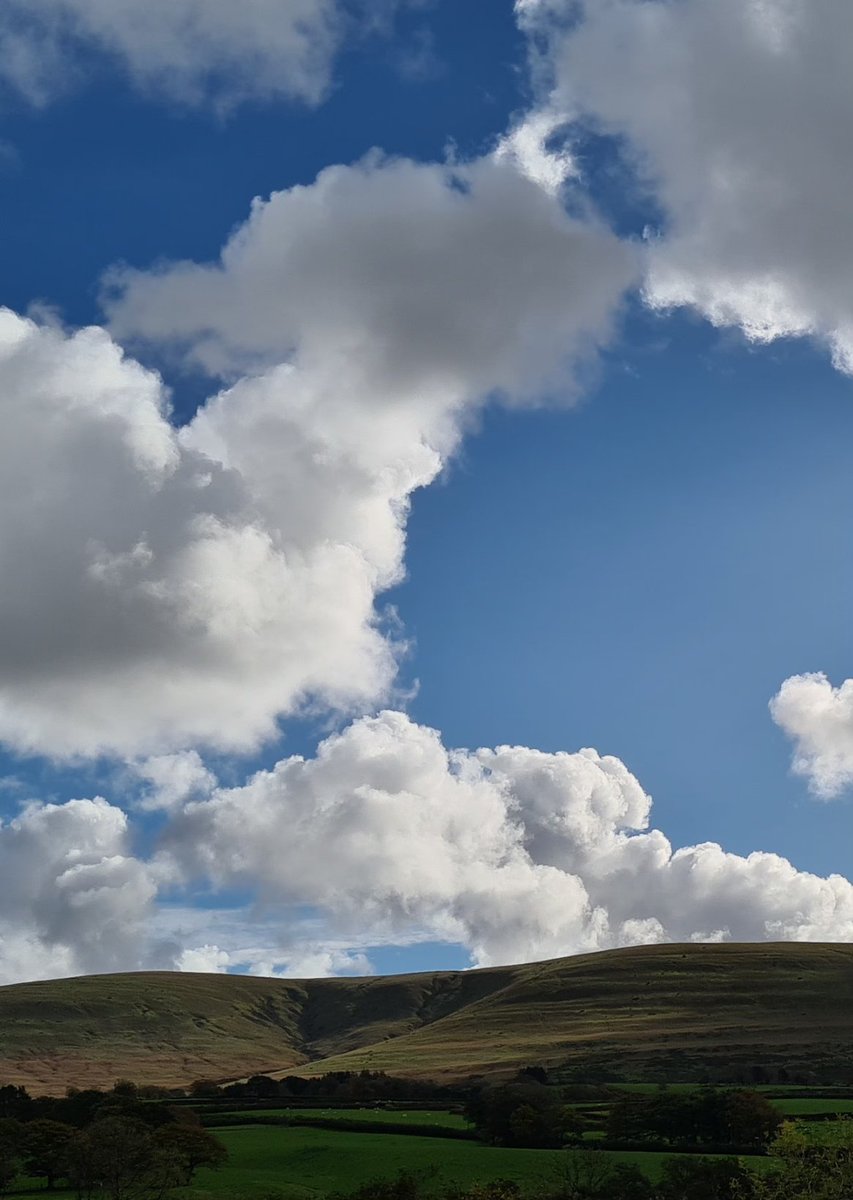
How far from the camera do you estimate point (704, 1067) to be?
604ft

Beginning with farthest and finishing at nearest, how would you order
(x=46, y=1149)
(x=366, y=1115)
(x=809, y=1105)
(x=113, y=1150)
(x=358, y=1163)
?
(x=366, y=1115)
(x=809, y=1105)
(x=358, y=1163)
(x=46, y=1149)
(x=113, y=1150)

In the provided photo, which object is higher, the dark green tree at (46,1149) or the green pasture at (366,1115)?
the dark green tree at (46,1149)

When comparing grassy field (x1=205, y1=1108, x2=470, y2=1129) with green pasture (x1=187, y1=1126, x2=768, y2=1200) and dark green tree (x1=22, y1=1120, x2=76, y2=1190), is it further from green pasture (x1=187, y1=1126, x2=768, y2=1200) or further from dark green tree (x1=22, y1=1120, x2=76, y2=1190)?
dark green tree (x1=22, y1=1120, x2=76, y2=1190)

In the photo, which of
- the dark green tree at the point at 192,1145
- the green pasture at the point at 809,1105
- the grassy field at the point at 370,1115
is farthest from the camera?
the grassy field at the point at 370,1115

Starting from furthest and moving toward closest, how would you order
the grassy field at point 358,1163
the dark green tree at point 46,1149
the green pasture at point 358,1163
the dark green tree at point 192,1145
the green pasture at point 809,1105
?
the green pasture at point 809,1105, the dark green tree at point 46,1149, the dark green tree at point 192,1145, the grassy field at point 358,1163, the green pasture at point 358,1163

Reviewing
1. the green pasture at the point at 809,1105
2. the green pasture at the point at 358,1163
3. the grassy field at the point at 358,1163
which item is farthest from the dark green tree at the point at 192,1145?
the green pasture at the point at 809,1105

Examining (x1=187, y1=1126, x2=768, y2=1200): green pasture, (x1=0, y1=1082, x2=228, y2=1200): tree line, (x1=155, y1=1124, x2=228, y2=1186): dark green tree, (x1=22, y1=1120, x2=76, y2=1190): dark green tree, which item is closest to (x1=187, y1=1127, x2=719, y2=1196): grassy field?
(x1=187, y1=1126, x2=768, y2=1200): green pasture

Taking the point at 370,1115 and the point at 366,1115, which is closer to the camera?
the point at 370,1115

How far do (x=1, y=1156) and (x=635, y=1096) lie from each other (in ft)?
240

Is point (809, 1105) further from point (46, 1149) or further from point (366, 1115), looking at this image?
point (46, 1149)

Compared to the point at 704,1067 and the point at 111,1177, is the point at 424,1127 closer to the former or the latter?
the point at 111,1177

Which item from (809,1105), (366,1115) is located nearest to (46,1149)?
(366,1115)

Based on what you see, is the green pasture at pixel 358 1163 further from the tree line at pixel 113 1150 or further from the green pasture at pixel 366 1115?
the green pasture at pixel 366 1115

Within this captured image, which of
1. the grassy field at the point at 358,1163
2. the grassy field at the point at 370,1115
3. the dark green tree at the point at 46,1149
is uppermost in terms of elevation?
the dark green tree at the point at 46,1149
